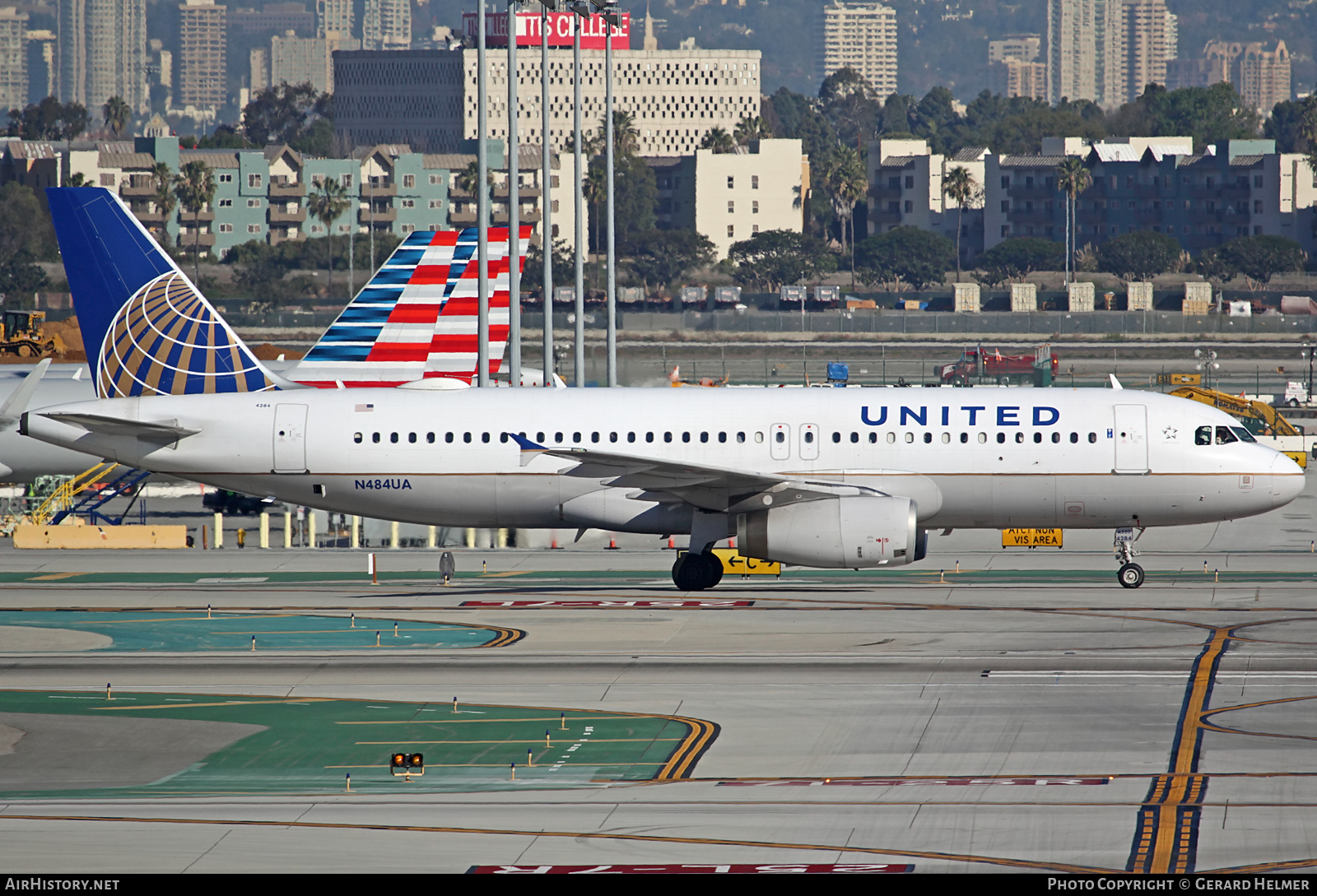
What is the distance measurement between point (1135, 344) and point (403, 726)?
415 ft

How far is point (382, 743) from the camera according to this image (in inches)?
977

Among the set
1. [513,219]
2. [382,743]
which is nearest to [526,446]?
[513,219]

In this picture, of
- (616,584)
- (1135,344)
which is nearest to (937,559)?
(616,584)

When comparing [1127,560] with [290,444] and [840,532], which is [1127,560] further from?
[290,444]

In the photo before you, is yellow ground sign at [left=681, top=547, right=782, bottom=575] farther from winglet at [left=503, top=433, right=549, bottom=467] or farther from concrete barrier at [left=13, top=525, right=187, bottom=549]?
concrete barrier at [left=13, top=525, right=187, bottom=549]

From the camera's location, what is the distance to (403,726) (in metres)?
25.8

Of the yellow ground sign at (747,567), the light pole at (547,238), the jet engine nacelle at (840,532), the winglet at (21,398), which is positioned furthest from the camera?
the light pole at (547,238)

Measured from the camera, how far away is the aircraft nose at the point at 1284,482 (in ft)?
126

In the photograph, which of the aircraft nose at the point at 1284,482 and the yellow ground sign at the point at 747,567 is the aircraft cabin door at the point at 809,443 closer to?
the yellow ground sign at the point at 747,567

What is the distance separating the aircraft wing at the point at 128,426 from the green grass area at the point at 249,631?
14.2 ft

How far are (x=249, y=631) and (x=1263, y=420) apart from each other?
178 ft

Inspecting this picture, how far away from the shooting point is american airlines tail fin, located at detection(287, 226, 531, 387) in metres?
57.2

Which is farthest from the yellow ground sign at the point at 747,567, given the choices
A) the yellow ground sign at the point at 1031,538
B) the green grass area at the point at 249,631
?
the green grass area at the point at 249,631

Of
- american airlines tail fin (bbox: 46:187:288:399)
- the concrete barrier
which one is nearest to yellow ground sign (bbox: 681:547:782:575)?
american airlines tail fin (bbox: 46:187:288:399)
